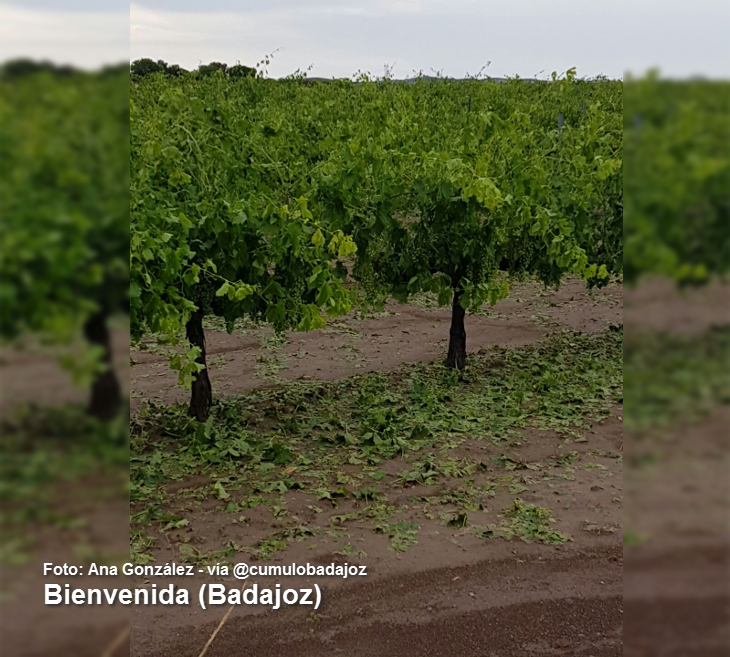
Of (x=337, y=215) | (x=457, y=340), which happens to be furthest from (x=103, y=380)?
(x=457, y=340)

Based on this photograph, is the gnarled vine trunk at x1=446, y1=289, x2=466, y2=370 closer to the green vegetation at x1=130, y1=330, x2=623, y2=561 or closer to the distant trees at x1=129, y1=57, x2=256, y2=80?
the green vegetation at x1=130, y1=330, x2=623, y2=561

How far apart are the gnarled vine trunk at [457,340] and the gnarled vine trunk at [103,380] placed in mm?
7150

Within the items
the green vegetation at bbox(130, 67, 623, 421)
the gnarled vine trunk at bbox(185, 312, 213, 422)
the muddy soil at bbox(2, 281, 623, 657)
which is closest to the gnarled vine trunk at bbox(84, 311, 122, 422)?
the green vegetation at bbox(130, 67, 623, 421)

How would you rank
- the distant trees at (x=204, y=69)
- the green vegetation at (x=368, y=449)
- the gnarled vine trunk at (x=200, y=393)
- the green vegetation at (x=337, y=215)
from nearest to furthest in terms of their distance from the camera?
the green vegetation at (x=337, y=215) → the green vegetation at (x=368, y=449) → the gnarled vine trunk at (x=200, y=393) → the distant trees at (x=204, y=69)

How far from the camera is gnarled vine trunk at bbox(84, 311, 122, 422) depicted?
78 centimetres

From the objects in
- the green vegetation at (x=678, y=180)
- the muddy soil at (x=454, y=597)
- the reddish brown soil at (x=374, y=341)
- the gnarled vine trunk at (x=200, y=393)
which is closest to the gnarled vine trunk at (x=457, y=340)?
the reddish brown soil at (x=374, y=341)

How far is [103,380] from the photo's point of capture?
2.63 feet

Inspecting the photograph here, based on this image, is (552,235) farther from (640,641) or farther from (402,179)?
(640,641)

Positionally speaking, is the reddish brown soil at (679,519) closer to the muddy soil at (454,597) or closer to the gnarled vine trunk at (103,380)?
the gnarled vine trunk at (103,380)

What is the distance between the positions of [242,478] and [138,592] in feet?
5.07

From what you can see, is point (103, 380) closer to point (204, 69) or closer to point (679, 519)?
point (679, 519)

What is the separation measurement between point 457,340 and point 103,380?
739 centimetres

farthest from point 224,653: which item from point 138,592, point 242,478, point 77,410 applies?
point 77,410

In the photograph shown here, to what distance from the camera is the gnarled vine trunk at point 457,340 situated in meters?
7.93
